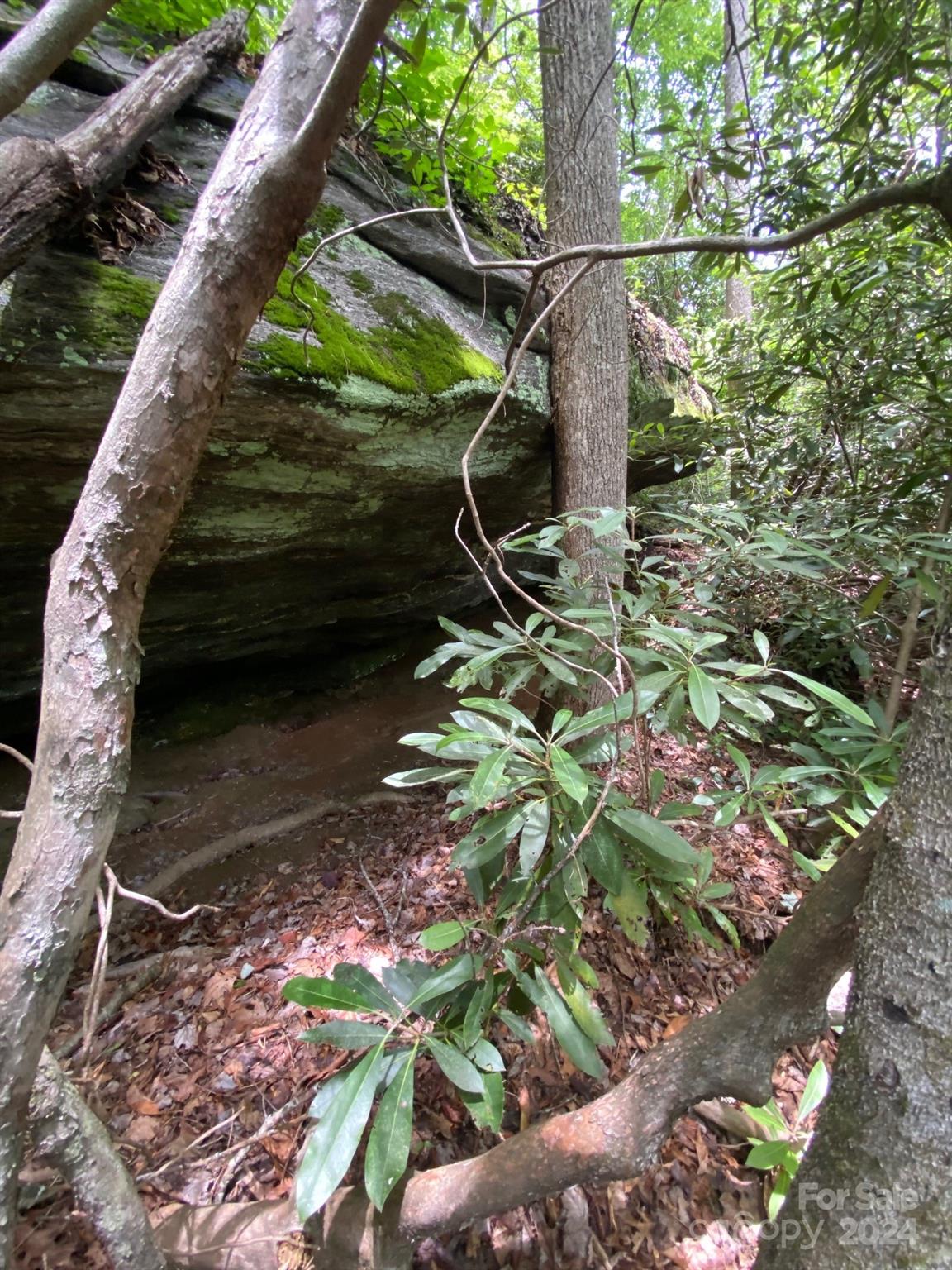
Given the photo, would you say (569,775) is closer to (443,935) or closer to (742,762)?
(443,935)

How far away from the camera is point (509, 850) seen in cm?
236

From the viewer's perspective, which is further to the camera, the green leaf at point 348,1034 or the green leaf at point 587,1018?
the green leaf at point 587,1018

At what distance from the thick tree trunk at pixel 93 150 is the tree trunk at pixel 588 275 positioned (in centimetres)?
157

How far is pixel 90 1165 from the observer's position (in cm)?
114

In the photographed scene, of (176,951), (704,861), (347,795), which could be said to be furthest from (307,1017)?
(347,795)

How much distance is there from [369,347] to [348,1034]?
99.1 inches

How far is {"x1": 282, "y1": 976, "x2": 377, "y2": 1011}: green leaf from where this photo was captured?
1362 millimetres

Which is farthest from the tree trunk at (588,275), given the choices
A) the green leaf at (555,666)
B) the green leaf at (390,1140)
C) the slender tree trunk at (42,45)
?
the green leaf at (390,1140)

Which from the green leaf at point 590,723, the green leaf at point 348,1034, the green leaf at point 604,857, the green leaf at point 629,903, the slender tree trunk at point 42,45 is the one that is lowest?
the green leaf at point 348,1034

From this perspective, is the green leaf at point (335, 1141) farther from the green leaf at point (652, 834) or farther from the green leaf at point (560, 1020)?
the green leaf at point (652, 834)

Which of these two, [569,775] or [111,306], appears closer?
[569,775]

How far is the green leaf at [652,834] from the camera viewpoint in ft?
4.46

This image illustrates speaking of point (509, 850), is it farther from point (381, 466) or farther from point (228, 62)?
point (228, 62)

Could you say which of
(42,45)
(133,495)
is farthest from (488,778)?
(42,45)
